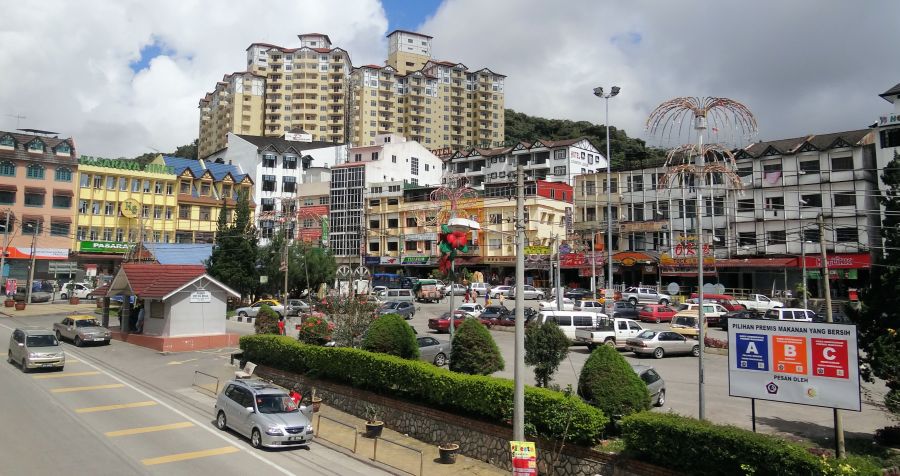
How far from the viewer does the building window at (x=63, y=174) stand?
72.2m

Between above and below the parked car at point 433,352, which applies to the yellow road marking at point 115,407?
below

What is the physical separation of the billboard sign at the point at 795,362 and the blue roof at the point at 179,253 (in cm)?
4804

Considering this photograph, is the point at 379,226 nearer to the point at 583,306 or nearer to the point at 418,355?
the point at 583,306

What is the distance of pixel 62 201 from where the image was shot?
237 ft

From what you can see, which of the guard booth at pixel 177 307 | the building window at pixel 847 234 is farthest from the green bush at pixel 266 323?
the building window at pixel 847 234

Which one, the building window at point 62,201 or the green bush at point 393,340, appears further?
the building window at point 62,201

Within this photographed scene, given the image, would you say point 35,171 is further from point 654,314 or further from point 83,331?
point 654,314

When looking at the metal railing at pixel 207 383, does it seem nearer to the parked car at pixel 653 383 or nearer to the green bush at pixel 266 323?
the green bush at pixel 266 323

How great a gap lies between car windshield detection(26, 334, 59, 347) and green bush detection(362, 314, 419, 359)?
1511cm

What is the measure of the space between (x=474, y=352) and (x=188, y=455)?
8636 mm

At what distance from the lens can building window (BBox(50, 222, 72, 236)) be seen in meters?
71.5

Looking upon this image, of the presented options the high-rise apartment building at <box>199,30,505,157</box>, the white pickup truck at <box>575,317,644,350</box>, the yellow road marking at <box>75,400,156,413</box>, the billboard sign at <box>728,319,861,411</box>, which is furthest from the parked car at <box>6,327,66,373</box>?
the high-rise apartment building at <box>199,30,505,157</box>

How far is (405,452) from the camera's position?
17.7 metres

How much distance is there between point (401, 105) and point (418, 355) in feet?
401
